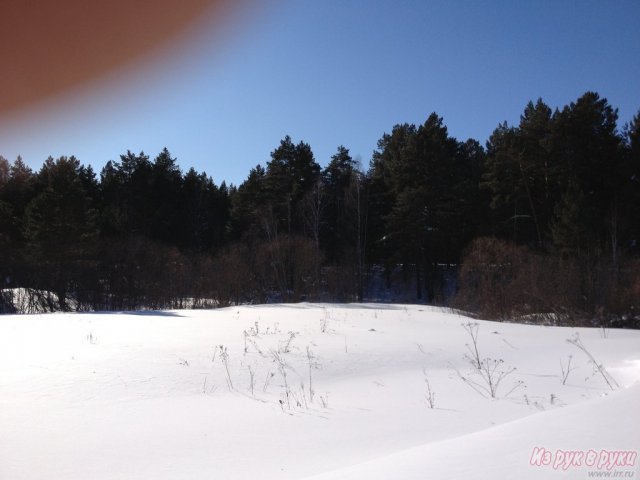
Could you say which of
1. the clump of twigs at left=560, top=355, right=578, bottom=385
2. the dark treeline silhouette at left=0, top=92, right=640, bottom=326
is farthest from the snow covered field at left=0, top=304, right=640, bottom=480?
the dark treeline silhouette at left=0, top=92, right=640, bottom=326

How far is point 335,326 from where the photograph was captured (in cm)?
1206

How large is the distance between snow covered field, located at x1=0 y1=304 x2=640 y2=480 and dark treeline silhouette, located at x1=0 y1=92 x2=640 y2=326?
11.9 m

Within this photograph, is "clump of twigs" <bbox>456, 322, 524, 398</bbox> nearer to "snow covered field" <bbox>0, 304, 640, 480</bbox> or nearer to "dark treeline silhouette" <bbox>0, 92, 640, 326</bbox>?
"snow covered field" <bbox>0, 304, 640, 480</bbox>

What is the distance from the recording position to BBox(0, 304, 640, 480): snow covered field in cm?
309

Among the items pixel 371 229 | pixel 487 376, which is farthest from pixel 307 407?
pixel 371 229

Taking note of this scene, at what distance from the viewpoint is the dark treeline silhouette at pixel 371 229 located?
70.2 ft

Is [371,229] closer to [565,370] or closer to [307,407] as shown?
[565,370]

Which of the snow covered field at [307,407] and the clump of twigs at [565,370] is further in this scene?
the clump of twigs at [565,370]

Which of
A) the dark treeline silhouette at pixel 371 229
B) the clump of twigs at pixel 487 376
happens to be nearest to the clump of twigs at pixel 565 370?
the clump of twigs at pixel 487 376

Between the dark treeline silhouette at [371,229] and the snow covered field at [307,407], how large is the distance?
11.9 m

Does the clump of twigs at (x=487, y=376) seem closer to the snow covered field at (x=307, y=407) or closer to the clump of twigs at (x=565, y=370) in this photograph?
the snow covered field at (x=307, y=407)

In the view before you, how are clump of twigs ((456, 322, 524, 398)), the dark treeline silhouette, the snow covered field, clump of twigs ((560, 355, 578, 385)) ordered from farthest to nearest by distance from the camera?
the dark treeline silhouette < clump of twigs ((560, 355, 578, 385)) < clump of twigs ((456, 322, 524, 398)) < the snow covered field

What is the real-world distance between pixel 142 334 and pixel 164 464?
6.67 metres

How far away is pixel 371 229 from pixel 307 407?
32695 mm
